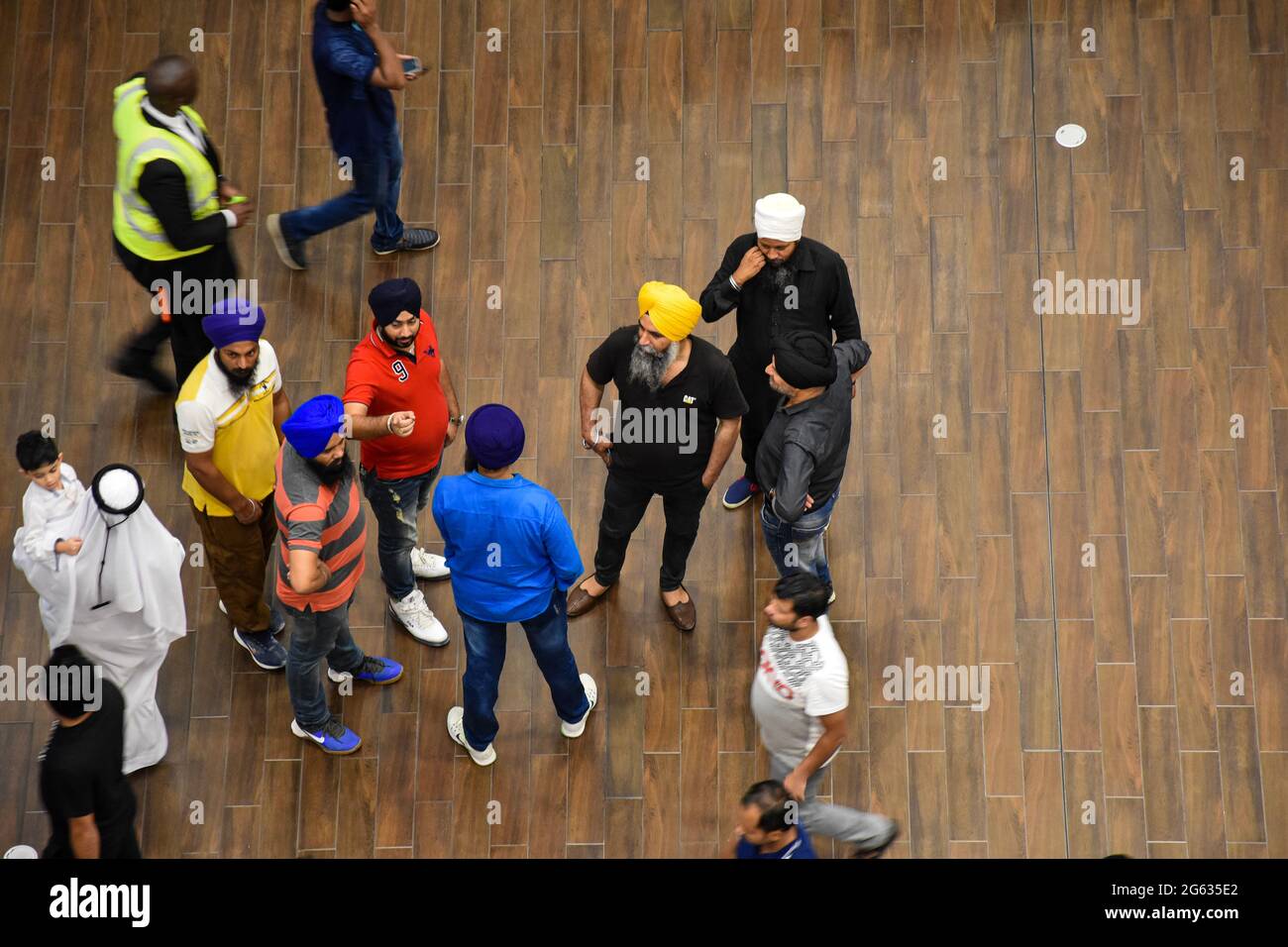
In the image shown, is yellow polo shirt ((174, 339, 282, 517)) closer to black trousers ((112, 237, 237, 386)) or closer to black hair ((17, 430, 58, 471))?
black hair ((17, 430, 58, 471))

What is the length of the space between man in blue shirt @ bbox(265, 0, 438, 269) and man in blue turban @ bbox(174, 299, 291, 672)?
125 centimetres

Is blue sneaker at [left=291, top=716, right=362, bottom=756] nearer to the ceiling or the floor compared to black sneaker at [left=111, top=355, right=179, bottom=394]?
nearer to the floor

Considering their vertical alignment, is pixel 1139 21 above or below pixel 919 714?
above

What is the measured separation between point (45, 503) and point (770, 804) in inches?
109

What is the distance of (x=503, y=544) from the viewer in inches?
164

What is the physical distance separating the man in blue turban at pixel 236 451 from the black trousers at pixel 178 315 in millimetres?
569

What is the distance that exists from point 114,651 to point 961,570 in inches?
138

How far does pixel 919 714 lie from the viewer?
5.14m

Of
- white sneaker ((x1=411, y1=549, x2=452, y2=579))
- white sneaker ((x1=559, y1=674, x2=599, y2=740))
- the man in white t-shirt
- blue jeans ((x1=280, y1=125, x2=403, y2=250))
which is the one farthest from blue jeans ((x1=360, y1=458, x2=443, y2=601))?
the man in white t-shirt

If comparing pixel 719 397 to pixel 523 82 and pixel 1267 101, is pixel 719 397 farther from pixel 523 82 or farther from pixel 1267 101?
pixel 1267 101

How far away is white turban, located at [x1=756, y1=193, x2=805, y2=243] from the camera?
467 cm

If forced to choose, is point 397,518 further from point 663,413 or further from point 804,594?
point 804,594

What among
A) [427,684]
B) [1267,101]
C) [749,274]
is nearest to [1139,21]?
[1267,101]

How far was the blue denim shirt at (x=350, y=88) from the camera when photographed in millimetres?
5211
